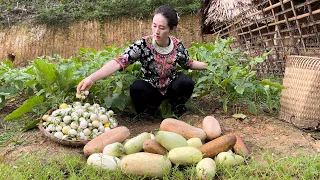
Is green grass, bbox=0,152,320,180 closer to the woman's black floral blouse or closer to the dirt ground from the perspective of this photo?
the dirt ground

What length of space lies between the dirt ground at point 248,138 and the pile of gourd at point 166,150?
28cm

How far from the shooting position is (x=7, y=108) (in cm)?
438

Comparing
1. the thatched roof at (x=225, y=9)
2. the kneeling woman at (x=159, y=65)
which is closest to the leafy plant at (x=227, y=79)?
the kneeling woman at (x=159, y=65)

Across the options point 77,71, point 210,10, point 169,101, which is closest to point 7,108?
point 77,71

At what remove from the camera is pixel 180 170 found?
2.54 meters

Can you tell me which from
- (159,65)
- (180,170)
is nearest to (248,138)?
(180,170)

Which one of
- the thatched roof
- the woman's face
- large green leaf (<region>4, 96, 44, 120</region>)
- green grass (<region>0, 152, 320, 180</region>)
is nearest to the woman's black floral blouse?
the woman's face

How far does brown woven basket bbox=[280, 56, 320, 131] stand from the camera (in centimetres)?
335

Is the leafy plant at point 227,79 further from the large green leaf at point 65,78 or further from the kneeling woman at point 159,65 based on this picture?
the large green leaf at point 65,78

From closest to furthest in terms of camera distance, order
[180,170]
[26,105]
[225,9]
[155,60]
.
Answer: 1. [180,170]
2. [26,105]
3. [155,60]
4. [225,9]

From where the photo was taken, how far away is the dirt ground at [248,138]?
2916mm

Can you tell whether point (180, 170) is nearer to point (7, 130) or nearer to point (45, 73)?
point (45, 73)

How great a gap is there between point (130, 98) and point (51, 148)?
104 cm

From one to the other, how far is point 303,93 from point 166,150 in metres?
1.58
